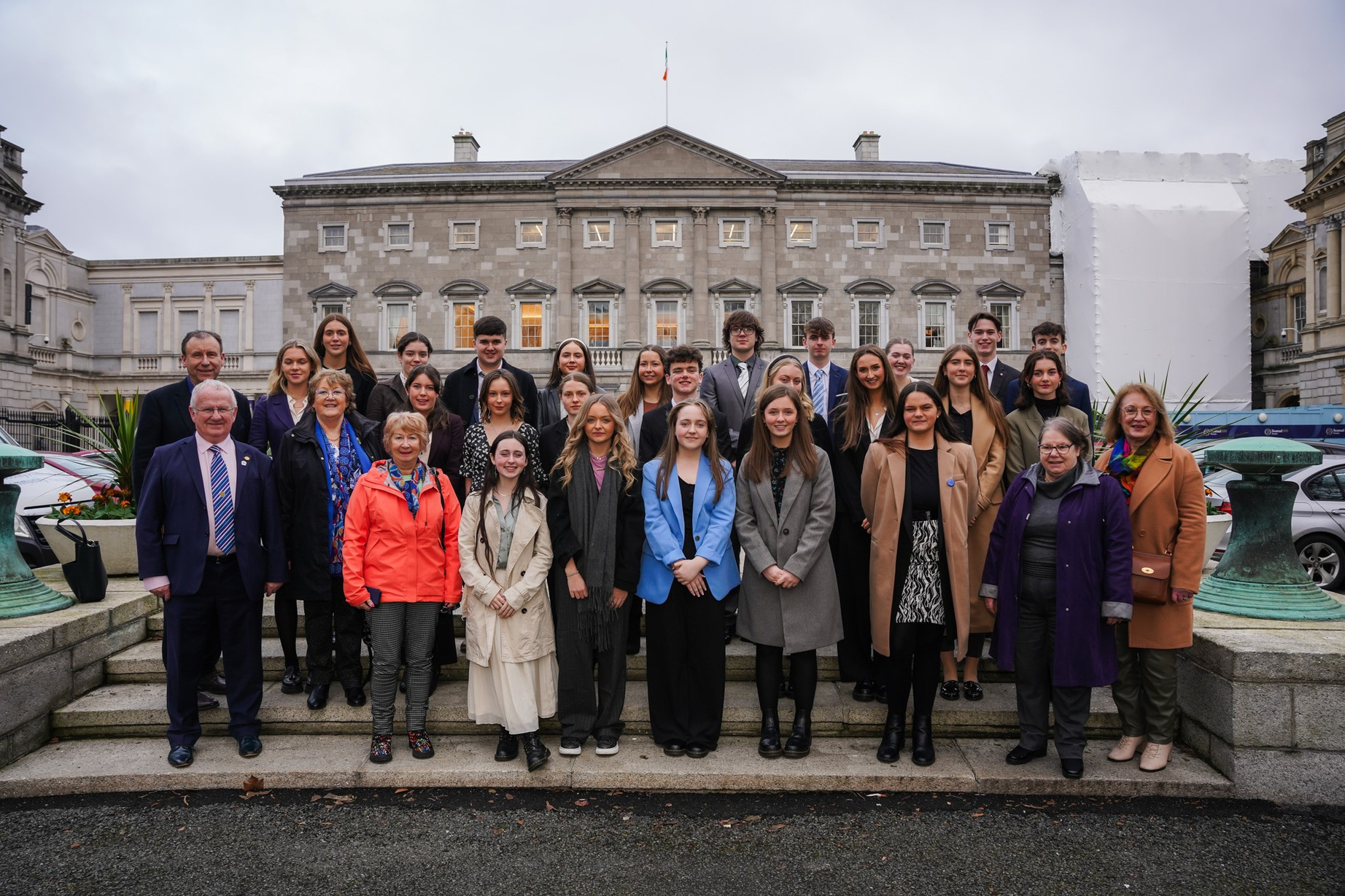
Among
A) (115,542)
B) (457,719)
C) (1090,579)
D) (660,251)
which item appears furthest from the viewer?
(660,251)

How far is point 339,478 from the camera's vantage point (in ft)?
15.5

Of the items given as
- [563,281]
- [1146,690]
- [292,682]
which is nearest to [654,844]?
[292,682]

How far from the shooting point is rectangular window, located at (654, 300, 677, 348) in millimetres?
31844

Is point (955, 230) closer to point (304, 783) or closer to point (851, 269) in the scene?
point (851, 269)

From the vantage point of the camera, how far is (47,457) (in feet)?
33.4

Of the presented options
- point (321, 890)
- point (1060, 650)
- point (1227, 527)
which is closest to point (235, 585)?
point (321, 890)

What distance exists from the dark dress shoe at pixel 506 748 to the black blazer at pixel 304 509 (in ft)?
4.53

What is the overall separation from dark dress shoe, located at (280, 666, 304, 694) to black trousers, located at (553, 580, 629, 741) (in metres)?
1.92

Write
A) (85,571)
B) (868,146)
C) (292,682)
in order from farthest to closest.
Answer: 1. (868,146)
2. (85,571)
3. (292,682)

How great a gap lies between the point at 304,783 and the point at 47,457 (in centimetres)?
907

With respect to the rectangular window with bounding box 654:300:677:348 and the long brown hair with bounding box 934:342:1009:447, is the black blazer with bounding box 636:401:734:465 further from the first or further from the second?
the rectangular window with bounding box 654:300:677:348

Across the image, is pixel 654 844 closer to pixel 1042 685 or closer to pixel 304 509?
pixel 1042 685

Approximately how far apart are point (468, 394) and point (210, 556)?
2270 mm

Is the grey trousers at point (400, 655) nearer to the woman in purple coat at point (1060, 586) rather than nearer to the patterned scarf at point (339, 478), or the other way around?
the patterned scarf at point (339, 478)
